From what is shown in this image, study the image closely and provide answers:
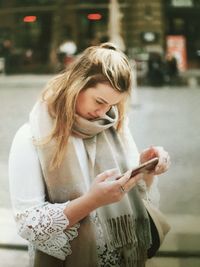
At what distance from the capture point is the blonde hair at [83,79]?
0.88 m

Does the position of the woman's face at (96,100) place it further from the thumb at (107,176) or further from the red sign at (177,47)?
the red sign at (177,47)

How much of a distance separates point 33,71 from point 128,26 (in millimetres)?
258

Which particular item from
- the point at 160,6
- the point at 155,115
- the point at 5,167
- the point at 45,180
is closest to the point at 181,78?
the point at 160,6

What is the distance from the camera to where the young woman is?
882 millimetres

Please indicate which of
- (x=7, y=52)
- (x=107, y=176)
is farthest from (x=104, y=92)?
(x=7, y=52)

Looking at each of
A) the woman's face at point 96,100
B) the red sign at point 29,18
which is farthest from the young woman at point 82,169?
the red sign at point 29,18

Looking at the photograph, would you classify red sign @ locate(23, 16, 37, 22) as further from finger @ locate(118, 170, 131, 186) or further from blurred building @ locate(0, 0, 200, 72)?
finger @ locate(118, 170, 131, 186)

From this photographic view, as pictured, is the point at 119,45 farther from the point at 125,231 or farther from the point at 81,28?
the point at 125,231

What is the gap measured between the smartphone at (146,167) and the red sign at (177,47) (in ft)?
1.29

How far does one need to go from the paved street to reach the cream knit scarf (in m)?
0.31

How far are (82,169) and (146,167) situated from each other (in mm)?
124

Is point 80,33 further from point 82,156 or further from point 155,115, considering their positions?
point 155,115

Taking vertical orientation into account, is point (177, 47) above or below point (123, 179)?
above

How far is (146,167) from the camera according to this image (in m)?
0.90
